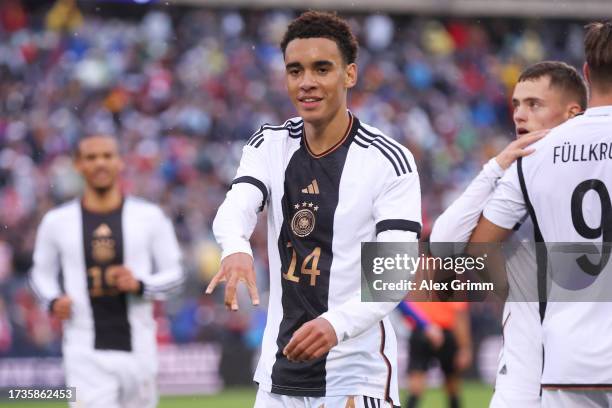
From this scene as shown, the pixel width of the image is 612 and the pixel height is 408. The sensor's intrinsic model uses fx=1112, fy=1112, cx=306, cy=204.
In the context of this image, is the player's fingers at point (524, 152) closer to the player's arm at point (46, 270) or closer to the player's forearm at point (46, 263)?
the player's arm at point (46, 270)

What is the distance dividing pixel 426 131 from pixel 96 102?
610 cm

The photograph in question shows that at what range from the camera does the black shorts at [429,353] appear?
11203 mm

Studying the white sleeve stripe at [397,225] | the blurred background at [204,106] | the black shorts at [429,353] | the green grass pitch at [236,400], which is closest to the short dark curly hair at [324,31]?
the white sleeve stripe at [397,225]

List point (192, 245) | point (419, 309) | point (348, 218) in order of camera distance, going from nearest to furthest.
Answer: point (348, 218) → point (419, 309) → point (192, 245)

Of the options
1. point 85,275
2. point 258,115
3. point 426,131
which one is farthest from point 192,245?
point 85,275

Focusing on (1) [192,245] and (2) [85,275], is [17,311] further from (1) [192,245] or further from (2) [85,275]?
(2) [85,275]

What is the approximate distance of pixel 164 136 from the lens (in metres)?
19.6

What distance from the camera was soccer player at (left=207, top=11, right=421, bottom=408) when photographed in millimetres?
4664

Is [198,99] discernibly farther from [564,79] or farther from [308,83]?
[308,83]

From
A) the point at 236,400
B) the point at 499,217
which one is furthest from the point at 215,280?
the point at 236,400

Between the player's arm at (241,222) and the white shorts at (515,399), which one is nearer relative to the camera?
the player's arm at (241,222)

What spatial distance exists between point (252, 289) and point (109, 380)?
3822mm

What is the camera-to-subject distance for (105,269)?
308 inches

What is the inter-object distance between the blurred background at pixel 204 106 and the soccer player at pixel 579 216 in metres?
9.04
